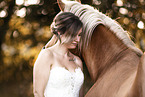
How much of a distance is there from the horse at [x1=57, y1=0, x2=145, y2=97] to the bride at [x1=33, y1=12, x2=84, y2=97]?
0.29 feet

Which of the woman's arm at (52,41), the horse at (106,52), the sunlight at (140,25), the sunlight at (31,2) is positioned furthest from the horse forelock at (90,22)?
the sunlight at (31,2)

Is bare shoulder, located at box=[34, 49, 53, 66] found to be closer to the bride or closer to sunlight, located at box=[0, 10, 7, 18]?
the bride

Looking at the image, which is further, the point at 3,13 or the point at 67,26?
the point at 3,13

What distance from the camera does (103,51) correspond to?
126 cm

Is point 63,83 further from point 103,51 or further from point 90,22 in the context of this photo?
point 90,22

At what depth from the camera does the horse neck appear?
1.17m

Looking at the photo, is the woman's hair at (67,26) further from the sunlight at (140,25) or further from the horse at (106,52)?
the sunlight at (140,25)

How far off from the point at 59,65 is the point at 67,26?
0.82ft

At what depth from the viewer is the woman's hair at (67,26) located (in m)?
1.24

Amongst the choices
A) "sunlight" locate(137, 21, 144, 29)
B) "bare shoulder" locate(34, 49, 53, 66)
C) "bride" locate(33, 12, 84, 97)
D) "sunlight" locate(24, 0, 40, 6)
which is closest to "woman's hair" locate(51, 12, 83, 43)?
"bride" locate(33, 12, 84, 97)

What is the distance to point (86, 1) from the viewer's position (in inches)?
113

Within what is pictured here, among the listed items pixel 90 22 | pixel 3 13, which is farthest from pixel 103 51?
pixel 3 13

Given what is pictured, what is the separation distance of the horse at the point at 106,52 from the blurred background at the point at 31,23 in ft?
4.56

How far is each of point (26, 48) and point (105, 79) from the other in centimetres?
200
